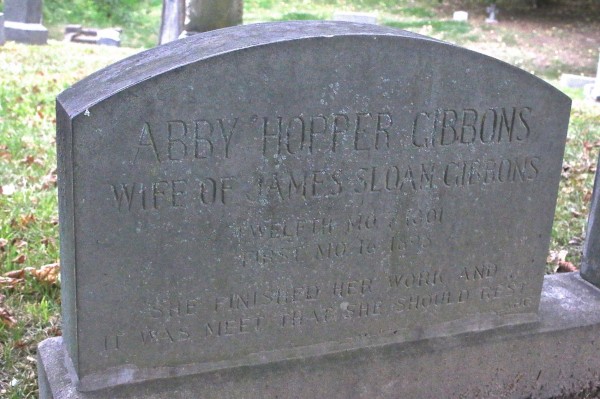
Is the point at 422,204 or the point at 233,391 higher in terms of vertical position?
the point at 422,204

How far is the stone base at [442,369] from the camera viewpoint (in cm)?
264

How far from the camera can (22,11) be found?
1274cm

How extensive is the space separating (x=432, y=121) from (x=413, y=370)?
0.96 m

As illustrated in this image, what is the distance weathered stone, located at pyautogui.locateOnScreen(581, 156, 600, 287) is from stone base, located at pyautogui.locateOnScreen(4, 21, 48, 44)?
10218 millimetres

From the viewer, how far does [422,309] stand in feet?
9.70

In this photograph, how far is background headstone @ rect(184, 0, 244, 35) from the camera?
7.32m

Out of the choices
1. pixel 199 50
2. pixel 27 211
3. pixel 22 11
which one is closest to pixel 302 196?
pixel 199 50

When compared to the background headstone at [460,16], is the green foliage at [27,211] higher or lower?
lower

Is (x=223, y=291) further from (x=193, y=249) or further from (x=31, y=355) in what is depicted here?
(x=31, y=355)

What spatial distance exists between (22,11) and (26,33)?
118cm

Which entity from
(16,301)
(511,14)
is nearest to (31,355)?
(16,301)

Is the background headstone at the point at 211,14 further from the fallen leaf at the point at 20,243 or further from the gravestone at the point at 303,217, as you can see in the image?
the gravestone at the point at 303,217

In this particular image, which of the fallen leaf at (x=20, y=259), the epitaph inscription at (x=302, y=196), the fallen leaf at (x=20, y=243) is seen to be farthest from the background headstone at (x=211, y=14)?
the epitaph inscription at (x=302, y=196)

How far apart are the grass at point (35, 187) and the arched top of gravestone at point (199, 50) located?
1.29 meters
